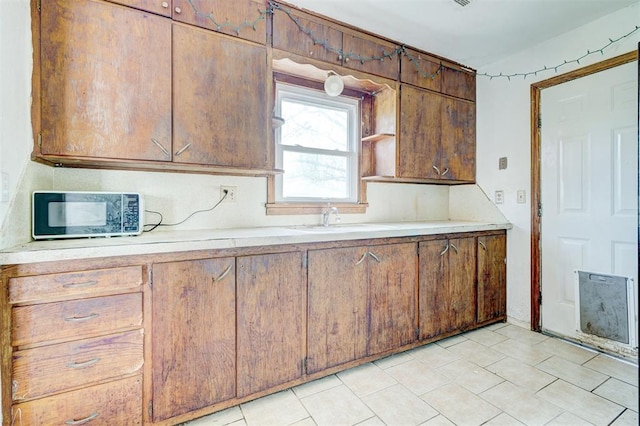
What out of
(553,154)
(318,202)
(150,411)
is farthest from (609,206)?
(150,411)

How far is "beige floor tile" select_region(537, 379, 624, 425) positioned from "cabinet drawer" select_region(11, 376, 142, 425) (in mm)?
2177

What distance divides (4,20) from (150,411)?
174 cm

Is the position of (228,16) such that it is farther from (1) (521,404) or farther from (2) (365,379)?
(1) (521,404)

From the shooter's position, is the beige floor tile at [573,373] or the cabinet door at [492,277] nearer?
A: the beige floor tile at [573,373]

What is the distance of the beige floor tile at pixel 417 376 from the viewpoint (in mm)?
1845

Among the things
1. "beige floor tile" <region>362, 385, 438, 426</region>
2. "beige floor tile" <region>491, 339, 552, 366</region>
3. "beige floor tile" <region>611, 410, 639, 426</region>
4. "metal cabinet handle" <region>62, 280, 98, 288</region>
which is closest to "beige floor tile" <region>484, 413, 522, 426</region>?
"beige floor tile" <region>362, 385, 438, 426</region>

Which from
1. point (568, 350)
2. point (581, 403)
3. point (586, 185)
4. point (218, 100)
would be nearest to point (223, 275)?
point (218, 100)

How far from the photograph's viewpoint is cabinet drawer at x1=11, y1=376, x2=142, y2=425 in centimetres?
120

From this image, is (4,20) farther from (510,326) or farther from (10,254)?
(510,326)

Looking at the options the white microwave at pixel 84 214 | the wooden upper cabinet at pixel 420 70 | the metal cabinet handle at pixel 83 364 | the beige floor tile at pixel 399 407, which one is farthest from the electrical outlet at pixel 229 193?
the wooden upper cabinet at pixel 420 70

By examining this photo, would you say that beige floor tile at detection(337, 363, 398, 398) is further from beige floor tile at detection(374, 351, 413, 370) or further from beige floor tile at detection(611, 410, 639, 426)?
beige floor tile at detection(611, 410, 639, 426)

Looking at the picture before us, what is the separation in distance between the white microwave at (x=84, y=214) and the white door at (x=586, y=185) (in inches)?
121

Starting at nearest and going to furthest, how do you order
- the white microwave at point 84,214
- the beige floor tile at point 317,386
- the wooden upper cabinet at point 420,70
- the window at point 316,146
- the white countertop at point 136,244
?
the white countertop at point 136,244, the white microwave at point 84,214, the beige floor tile at point 317,386, the window at point 316,146, the wooden upper cabinet at point 420,70

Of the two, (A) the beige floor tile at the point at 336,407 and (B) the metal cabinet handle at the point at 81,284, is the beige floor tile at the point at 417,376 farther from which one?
(B) the metal cabinet handle at the point at 81,284
